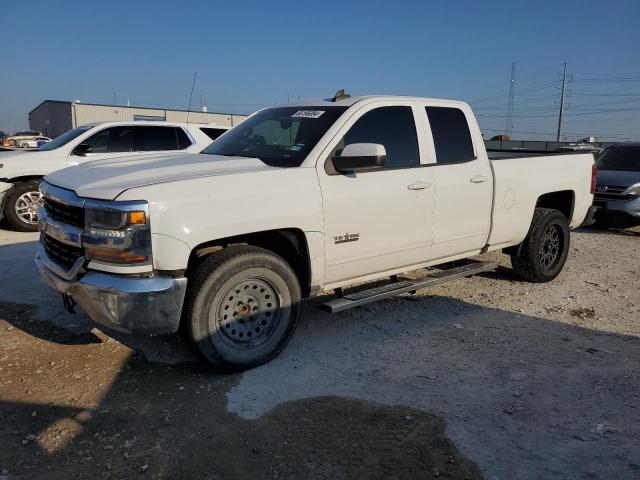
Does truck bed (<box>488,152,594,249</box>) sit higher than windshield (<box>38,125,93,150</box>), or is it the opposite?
windshield (<box>38,125,93,150</box>)

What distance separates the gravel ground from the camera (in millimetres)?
2859

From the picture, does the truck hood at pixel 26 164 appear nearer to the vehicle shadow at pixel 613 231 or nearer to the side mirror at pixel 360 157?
the side mirror at pixel 360 157

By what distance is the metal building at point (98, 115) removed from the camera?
42.0 metres

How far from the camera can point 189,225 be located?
3.37 m

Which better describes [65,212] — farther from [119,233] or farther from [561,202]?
[561,202]

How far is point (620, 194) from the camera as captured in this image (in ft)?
32.2

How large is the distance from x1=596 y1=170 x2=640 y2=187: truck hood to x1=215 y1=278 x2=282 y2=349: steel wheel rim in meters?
8.50

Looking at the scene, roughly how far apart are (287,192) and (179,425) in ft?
5.56

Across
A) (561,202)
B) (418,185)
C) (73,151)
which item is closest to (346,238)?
(418,185)

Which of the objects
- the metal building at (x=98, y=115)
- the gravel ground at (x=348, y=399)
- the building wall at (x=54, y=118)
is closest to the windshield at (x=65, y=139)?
the gravel ground at (x=348, y=399)

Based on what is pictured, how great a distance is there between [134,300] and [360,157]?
6.09 feet

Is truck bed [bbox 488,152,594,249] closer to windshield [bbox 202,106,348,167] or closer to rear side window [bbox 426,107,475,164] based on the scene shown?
rear side window [bbox 426,107,475,164]

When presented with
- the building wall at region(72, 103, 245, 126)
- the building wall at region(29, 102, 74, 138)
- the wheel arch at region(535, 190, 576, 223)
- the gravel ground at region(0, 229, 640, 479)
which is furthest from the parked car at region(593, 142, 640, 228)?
the building wall at region(29, 102, 74, 138)

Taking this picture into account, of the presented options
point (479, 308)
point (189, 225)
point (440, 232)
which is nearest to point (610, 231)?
point (479, 308)
